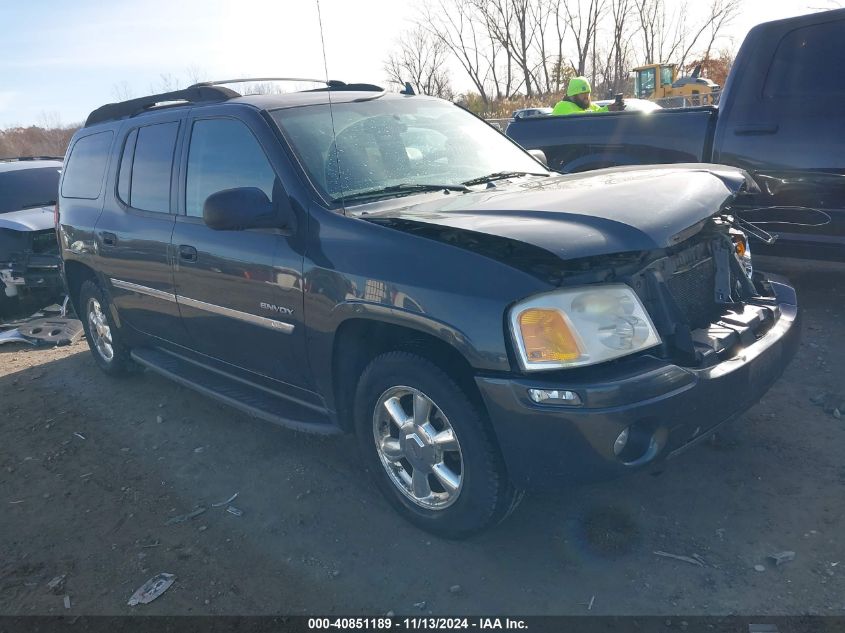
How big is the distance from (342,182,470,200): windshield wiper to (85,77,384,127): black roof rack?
817 mm

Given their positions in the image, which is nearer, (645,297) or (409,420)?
(645,297)

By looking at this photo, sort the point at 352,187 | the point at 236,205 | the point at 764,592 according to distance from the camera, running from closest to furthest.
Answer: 1. the point at 764,592
2. the point at 236,205
3. the point at 352,187

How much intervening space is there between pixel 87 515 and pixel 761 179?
4242mm

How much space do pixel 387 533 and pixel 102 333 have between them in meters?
3.41

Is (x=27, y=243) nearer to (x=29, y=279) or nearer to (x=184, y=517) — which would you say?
(x=29, y=279)

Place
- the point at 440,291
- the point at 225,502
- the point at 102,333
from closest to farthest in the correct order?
the point at 440,291
the point at 225,502
the point at 102,333

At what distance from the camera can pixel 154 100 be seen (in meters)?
4.66

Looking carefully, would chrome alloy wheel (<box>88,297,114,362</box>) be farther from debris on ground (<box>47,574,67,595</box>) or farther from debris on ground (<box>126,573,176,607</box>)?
debris on ground (<box>126,573,176,607</box>)

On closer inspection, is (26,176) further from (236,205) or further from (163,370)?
(236,205)

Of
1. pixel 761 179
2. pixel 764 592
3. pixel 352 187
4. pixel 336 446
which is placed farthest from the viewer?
pixel 761 179

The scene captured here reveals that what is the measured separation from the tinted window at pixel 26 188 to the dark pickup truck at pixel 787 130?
272 inches

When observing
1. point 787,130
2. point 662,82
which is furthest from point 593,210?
point 662,82

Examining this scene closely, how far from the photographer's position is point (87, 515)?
3.60 m


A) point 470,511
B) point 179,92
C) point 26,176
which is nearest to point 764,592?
point 470,511
